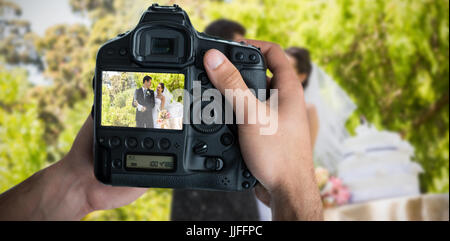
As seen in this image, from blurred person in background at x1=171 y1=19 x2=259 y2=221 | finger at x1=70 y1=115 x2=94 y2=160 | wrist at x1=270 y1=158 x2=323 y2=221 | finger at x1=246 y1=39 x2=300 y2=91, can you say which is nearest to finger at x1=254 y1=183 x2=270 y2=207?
wrist at x1=270 y1=158 x2=323 y2=221

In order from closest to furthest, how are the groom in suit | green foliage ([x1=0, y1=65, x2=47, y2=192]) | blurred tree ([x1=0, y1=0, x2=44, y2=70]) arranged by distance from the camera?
1. the groom in suit
2. green foliage ([x1=0, y1=65, x2=47, y2=192])
3. blurred tree ([x1=0, y1=0, x2=44, y2=70])

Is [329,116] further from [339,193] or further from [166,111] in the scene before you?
[166,111]

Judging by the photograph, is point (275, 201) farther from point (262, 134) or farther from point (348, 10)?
point (348, 10)

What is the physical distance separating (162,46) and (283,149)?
23 cm

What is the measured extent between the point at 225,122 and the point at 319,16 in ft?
4.75

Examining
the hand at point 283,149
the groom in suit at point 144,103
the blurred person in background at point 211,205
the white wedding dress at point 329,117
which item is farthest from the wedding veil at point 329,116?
the groom in suit at point 144,103

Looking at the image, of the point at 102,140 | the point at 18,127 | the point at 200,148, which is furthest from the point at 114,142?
the point at 18,127

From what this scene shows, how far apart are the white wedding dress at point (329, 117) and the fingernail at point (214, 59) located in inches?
53.6

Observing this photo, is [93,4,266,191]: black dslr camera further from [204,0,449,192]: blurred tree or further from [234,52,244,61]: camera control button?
[204,0,449,192]: blurred tree

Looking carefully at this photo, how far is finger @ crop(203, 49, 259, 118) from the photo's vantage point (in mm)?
557

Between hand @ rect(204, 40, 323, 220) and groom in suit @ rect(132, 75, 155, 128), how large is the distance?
3.4 inches

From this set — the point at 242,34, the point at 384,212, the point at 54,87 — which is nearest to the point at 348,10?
the point at 242,34

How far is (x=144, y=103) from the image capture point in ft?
1.82

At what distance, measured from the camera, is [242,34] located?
1.44 m
